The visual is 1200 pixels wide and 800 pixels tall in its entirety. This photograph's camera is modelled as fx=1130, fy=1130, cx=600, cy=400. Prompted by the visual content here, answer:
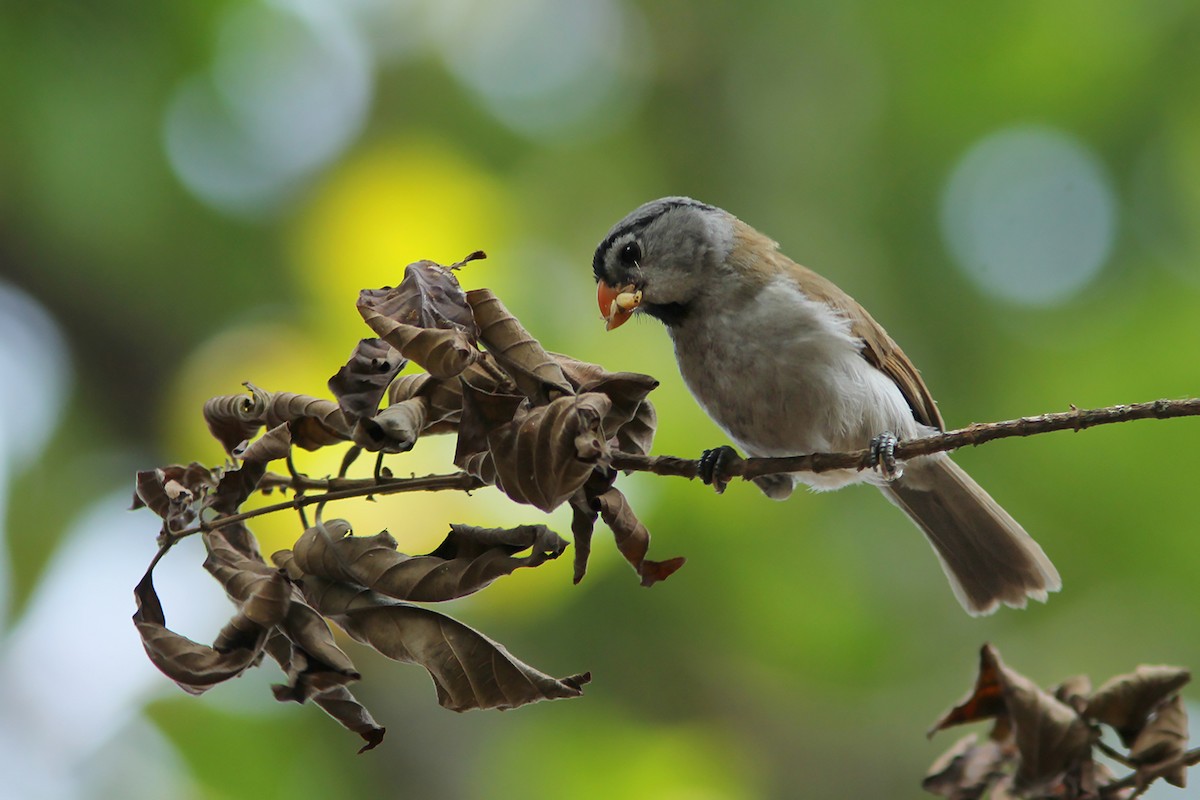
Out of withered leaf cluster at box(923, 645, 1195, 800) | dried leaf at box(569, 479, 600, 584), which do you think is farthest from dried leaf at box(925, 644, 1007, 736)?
dried leaf at box(569, 479, 600, 584)

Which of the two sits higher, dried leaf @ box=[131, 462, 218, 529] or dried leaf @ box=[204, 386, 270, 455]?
dried leaf @ box=[204, 386, 270, 455]

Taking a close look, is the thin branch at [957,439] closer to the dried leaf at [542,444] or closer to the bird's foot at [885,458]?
the bird's foot at [885,458]

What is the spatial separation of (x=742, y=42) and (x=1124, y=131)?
5.40ft

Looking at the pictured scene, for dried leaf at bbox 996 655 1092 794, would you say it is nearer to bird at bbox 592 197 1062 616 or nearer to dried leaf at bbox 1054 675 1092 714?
dried leaf at bbox 1054 675 1092 714

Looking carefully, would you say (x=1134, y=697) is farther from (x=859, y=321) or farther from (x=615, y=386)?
(x=859, y=321)

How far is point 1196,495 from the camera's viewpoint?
13.8ft

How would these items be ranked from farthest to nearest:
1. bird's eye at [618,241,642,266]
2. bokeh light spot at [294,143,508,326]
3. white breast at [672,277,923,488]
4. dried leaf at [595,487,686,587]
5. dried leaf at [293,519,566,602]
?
1. bokeh light spot at [294,143,508,326]
2. bird's eye at [618,241,642,266]
3. white breast at [672,277,923,488]
4. dried leaf at [595,487,686,587]
5. dried leaf at [293,519,566,602]

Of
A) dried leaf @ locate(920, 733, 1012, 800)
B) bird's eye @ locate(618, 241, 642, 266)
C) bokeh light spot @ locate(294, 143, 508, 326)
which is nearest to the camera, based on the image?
dried leaf @ locate(920, 733, 1012, 800)

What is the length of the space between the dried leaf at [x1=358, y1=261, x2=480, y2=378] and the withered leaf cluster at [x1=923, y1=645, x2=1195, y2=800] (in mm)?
1060

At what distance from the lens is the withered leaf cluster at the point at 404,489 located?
156 centimetres

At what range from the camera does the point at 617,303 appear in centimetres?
335

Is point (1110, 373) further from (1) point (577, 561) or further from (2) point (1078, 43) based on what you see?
(1) point (577, 561)

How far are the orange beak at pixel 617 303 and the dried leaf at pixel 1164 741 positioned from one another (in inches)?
71.7

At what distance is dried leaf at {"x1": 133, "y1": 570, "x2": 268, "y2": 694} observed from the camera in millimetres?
1569
